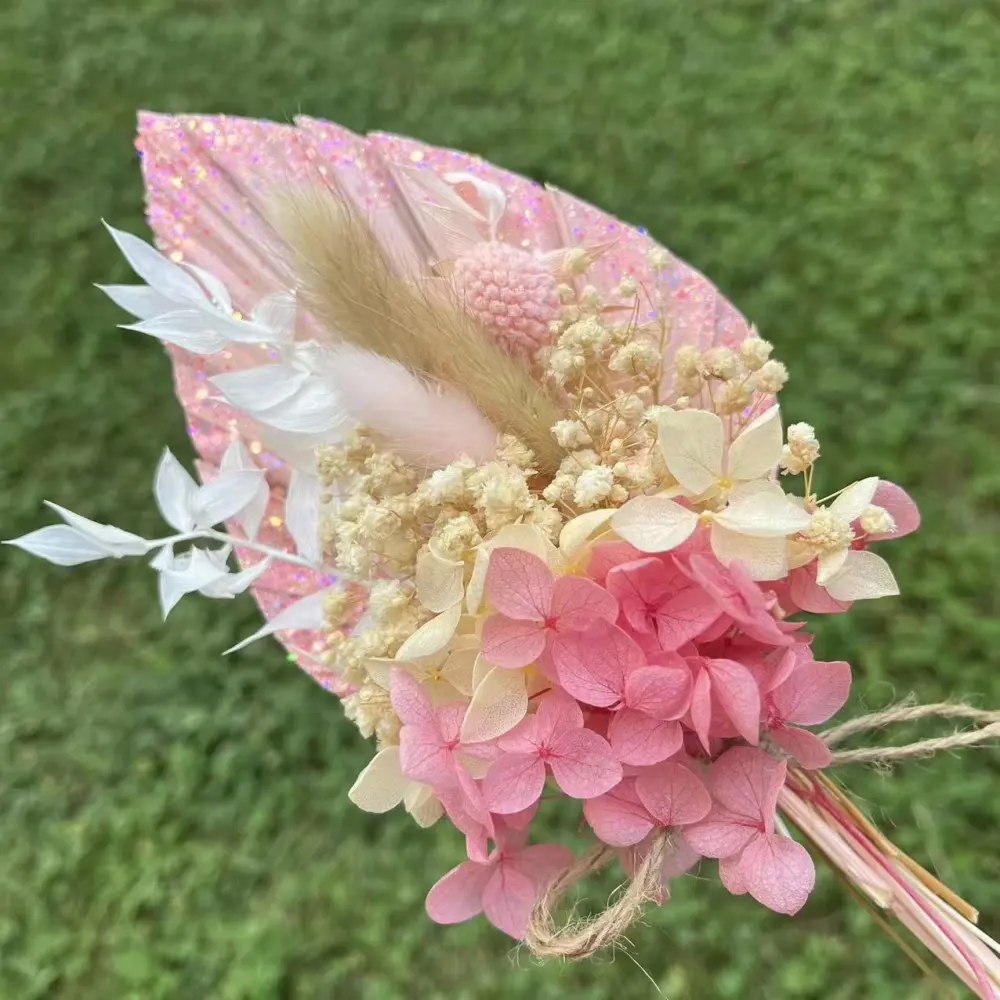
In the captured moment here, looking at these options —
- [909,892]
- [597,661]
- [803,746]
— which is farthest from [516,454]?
[909,892]

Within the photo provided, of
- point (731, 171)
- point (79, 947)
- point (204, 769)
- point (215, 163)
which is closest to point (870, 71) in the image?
point (731, 171)

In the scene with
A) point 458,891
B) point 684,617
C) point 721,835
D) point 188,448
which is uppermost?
point 684,617

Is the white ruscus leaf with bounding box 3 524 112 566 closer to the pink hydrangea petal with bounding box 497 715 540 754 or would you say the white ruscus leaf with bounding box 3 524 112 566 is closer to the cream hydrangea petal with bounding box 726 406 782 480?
the pink hydrangea petal with bounding box 497 715 540 754

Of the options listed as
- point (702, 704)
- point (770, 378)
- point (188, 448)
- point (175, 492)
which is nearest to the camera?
point (702, 704)

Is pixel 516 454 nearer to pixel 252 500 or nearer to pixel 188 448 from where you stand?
pixel 252 500

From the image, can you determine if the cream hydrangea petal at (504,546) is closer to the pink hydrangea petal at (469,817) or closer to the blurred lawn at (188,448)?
the pink hydrangea petal at (469,817)

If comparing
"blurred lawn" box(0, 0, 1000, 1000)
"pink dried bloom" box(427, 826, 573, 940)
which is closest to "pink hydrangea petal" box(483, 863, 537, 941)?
"pink dried bloom" box(427, 826, 573, 940)
